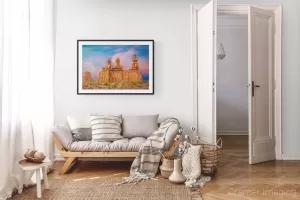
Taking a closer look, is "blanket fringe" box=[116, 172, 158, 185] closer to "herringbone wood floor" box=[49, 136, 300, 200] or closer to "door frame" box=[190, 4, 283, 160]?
"herringbone wood floor" box=[49, 136, 300, 200]

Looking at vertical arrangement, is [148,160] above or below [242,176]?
above

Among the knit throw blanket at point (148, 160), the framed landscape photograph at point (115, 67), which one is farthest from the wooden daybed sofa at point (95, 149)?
the framed landscape photograph at point (115, 67)

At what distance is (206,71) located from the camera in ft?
15.9

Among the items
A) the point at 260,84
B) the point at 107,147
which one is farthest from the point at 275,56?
the point at 107,147

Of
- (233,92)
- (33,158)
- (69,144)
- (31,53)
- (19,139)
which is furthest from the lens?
(233,92)

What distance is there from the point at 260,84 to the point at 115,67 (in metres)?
2.14

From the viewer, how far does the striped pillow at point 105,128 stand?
15.2 feet

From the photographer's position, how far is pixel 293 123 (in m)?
5.31

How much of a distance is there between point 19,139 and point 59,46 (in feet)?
6.17

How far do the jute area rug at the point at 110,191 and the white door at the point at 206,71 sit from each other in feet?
3.78

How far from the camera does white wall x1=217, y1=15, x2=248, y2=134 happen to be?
8.00 metres

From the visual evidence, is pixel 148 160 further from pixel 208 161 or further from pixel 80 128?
pixel 80 128

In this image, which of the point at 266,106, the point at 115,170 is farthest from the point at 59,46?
the point at 266,106

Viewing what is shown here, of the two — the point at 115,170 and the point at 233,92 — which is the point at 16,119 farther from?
the point at 233,92
